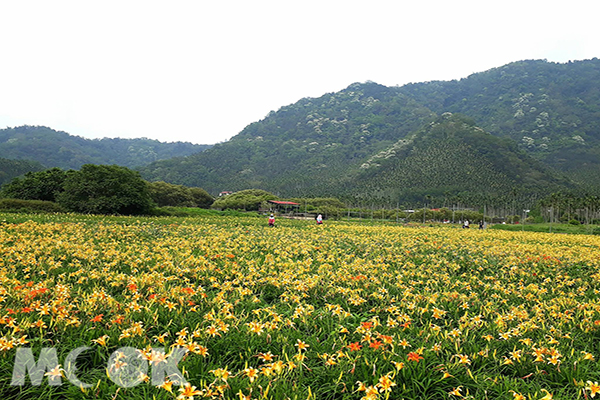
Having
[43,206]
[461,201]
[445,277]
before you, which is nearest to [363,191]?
[461,201]

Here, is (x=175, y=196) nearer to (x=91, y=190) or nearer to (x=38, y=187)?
(x=38, y=187)

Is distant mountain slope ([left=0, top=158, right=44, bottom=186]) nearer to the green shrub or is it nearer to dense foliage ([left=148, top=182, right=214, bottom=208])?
dense foliage ([left=148, top=182, right=214, bottom=208])

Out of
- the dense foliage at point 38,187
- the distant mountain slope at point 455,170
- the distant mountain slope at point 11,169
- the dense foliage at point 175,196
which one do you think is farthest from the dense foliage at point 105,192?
the distant mountain slope at point 455,170

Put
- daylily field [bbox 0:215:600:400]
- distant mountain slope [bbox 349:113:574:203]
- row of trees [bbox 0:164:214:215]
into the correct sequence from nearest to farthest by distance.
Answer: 1. daylily field [bbox 0:215:600:400]
2. row of trees [bbox 0:164:214:215]
3. distant mountain slope [bbox 349:113:574:203]

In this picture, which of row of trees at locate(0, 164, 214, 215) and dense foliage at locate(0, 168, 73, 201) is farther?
dense foliage at locate(0, 168, 73, 201)

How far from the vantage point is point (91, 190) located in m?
32.8

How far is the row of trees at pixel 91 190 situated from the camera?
32188mm

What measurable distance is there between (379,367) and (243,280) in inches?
140

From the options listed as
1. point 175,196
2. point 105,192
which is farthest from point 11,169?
point 105,192

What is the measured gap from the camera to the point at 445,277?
6996 millimetres

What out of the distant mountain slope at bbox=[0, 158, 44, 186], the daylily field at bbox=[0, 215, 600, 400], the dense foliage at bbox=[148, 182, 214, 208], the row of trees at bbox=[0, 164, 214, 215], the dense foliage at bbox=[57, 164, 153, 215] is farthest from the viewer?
the distant mountain slope at bbox=[0, 158, 44, 186]

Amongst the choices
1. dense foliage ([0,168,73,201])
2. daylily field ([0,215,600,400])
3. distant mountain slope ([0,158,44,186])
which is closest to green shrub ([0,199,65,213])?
dense foliage ([0,168,73,201])

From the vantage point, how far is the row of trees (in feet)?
106

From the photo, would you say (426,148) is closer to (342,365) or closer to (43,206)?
(43,206)
